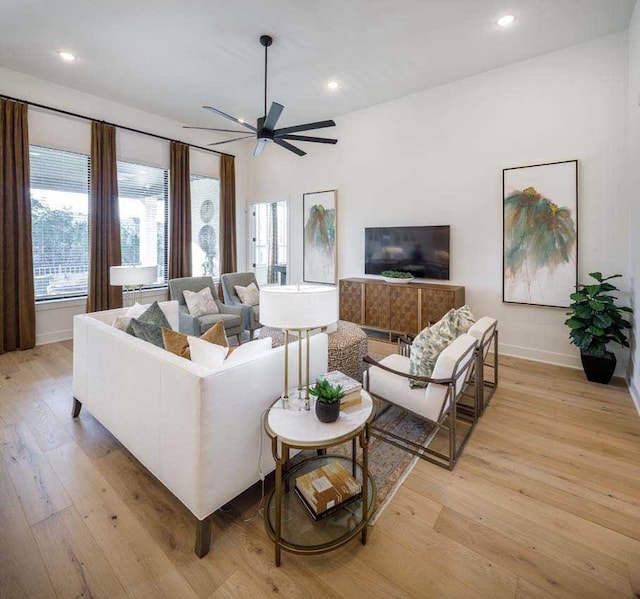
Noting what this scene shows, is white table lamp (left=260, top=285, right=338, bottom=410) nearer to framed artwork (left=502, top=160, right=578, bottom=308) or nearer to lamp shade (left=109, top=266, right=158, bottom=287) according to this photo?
lamp shade (left=109, top=266, right=158, bottom=287)

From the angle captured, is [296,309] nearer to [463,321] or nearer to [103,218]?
[463,321]

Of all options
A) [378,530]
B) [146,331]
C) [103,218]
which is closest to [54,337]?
[103,218]

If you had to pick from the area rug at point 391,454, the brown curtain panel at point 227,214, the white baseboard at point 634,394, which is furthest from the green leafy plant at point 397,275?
the brown curtain panel at point 227,214

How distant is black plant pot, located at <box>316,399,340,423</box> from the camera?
1512mm

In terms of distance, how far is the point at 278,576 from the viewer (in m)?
1.39

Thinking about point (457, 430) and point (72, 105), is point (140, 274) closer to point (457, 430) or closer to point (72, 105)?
point (72, 105)

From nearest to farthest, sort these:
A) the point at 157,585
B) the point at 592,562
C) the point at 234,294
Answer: the point at 157,585 → the point at 592,562 → the point at 234,294

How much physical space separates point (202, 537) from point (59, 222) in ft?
15.7

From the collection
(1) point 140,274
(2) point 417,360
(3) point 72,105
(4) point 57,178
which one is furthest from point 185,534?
(3) point 72,105

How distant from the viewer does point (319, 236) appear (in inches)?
229

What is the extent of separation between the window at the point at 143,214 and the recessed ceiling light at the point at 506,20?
4.92 metres

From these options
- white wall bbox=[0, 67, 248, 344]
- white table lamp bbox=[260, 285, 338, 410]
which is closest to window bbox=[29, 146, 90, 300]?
white wall bbox=[0, 67, 248, 344]

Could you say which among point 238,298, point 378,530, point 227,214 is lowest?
point 378,530

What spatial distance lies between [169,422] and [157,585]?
0.61 metres
